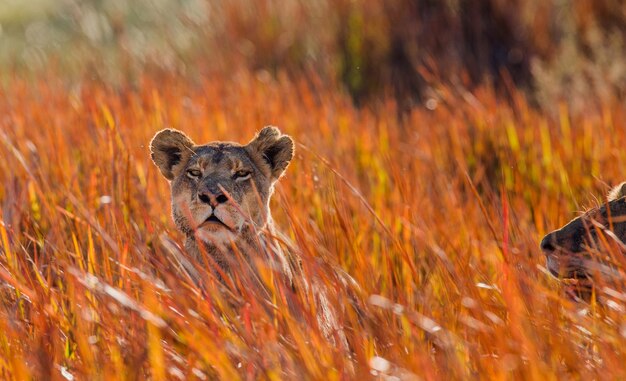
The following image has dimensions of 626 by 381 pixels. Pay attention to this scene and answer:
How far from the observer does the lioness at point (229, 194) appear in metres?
3.46

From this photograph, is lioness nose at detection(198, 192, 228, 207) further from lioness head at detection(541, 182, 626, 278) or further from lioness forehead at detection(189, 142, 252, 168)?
lioness head at detection(541, 182, 626, 278)

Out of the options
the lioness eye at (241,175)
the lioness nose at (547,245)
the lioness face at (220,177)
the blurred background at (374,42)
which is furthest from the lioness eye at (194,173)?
the blurred background at (374,42)

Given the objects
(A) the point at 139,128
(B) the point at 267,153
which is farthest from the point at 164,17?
(B) the point at 267,153

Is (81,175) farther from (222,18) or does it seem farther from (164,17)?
(164,17)

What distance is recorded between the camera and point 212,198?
345 centimetres

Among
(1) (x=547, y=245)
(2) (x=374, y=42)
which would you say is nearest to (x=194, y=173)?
(1) (x=547, y=245)

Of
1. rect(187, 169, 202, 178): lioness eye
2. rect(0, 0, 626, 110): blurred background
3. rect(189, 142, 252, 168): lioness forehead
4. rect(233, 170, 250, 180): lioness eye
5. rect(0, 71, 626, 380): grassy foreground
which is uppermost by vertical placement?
rect(189, 142, 252, 168): lioness forehead

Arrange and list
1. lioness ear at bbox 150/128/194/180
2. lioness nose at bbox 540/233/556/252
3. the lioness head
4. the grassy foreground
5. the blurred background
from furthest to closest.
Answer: the blurred background, lioness ear at bbox 150/128/194/180, lioness nose at bbox 540/233/556/252, the lioness head, the grassy foreground

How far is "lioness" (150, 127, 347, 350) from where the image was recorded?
346 centimetres

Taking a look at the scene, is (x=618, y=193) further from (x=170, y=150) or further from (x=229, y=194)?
(x=170, y=150)

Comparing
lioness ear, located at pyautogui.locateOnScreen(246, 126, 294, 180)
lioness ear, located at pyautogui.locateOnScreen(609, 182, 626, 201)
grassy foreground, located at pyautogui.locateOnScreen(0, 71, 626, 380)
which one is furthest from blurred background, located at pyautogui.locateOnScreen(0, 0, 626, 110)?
lioness ear, located at pyautogui.locateOnScreen(609, 182, 626, 201)

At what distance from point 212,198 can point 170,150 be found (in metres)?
0.51

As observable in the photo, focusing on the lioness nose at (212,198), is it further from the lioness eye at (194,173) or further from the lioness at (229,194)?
the lioness eye at (194,173)

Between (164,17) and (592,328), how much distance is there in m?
9.06
